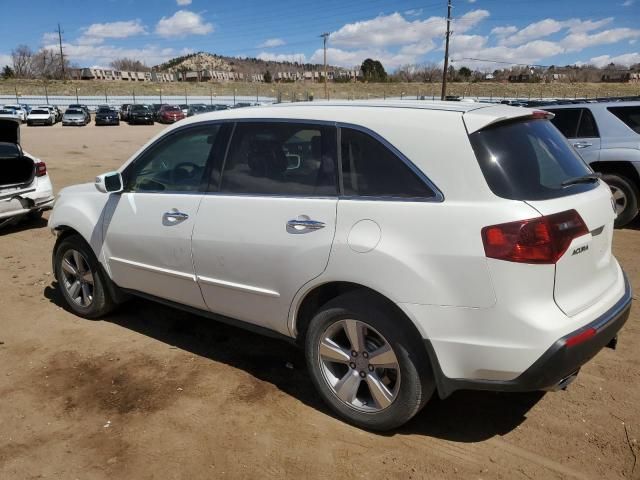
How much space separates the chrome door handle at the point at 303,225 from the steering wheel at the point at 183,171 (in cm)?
102

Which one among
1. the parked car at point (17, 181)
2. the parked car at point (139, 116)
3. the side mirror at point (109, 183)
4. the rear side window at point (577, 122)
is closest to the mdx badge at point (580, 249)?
the side mirror at point (109, 183)

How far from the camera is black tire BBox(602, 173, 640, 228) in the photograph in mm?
7629

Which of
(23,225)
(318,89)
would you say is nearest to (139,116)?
(23,225)

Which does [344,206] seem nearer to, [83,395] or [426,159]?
[426,159]

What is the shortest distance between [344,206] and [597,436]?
6.15 feet

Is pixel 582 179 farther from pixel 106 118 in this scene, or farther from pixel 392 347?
pixel 106 118

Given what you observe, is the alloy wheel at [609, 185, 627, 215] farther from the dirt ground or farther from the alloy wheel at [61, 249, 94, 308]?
the alloy wheel at [61, 249, 94, 308]

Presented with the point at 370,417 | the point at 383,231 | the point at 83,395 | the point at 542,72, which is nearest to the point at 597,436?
the point at 370,417

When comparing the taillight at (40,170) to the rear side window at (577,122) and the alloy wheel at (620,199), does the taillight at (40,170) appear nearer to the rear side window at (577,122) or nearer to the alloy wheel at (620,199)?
the rear side window at (577,122)

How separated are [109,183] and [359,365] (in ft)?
7.59

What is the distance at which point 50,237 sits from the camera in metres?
7.75

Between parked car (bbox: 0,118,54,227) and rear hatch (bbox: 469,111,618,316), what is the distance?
701 cm

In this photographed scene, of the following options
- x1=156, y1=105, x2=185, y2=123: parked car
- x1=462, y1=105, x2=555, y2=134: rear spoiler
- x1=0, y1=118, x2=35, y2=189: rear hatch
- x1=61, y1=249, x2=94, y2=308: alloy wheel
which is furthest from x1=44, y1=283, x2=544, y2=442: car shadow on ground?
x1=156, y1=105, x2=185, y2=123: parked car

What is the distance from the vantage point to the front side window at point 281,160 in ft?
10.2
